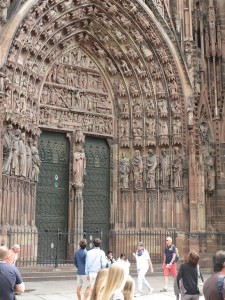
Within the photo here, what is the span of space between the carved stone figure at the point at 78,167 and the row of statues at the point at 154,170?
1497 millimetres

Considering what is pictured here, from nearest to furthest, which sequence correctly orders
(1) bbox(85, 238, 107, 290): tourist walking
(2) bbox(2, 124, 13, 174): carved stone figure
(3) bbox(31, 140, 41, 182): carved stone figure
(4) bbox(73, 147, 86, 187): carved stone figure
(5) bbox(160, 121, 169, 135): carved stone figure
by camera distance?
(1) bbox(85, 238, 107, 290): tourist walking → (2) bbox(2, 124, 13, 174): carved stone figure → (3) bbox(31, 140, 41, 182): carved stone figure → (4) bbox(73, 147, 86, 187): carved stone figure → (5) bbox(160, 121, 169, 135): carved stone figure

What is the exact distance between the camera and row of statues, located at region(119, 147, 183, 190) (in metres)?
16.4

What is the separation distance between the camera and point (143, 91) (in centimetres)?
1731

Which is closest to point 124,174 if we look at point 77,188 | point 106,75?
point 77,188

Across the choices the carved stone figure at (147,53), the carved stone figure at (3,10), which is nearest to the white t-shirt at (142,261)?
the carved stone figure at (3,10)

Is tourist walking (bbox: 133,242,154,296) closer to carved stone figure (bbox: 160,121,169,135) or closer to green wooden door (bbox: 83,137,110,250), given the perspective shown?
green wooden door (bbox: 83,137,110,250)

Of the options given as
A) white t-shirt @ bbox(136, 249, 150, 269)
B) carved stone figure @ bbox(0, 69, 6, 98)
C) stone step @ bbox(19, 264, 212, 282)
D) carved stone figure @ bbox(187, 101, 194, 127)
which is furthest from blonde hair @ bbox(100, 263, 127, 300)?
carved stone figure @ bbox(187, 101, 194, 127)

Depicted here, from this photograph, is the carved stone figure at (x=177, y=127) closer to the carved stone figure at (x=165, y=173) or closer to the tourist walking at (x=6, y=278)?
the carved stone figure at (x=165, y=173)

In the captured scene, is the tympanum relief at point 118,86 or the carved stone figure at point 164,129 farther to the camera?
the carved stone figure at point 164,129

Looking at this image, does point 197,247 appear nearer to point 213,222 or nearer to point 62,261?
point 213,222

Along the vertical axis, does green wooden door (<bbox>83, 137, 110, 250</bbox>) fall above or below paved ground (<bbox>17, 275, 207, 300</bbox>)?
above

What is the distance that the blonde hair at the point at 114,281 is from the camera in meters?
3.09

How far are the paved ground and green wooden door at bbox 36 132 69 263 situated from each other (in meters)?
2.82

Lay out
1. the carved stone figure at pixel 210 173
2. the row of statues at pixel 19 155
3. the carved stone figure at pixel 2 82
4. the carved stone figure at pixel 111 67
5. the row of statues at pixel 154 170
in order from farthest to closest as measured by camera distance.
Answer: the carved stone figure at pixel 111 67 < the carved stone figure at pixel 210 173 < the row of statues at pixel 154 170 < the row of statues at pixel 19 155 < the carved stone figure at pixel 2 82
